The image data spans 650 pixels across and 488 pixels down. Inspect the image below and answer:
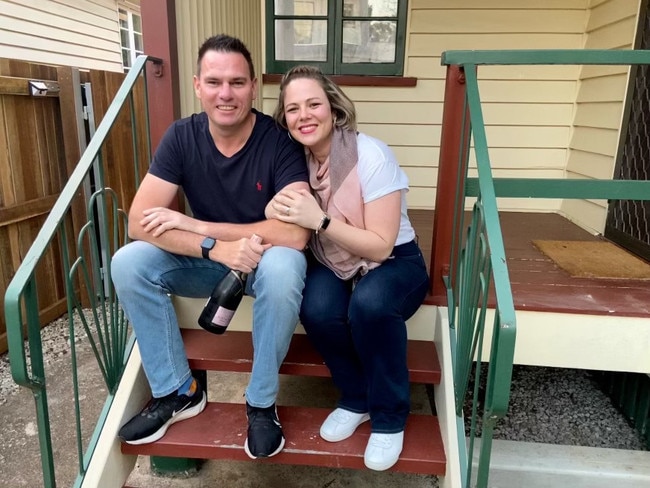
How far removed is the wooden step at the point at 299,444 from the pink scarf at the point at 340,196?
514mm

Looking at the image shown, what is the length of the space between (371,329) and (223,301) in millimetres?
458

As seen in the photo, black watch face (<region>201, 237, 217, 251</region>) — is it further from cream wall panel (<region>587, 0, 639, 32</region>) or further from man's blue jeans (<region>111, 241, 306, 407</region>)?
cream wall panel (<region>587, 0, 639, 32</region>)

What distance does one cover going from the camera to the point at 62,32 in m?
6.12

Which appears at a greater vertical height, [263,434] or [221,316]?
[221,316]

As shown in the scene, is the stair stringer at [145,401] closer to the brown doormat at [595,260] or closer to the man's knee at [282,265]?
the man's knee at [282,265]

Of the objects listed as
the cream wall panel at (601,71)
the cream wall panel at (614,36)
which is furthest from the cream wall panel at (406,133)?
the cream wall panel at (614,36)

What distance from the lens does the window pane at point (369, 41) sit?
12.1 ft

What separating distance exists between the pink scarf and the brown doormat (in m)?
1.20

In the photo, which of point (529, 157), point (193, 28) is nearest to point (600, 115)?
point (529, 157)

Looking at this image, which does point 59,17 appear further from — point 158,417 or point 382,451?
point 382,451

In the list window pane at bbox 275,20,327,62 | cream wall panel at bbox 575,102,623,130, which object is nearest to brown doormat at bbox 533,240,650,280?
cream wall panel at bbox 575,102,623,130

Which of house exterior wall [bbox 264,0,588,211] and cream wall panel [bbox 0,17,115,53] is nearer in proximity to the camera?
house exterior wall [bbox 264,0,588,211]

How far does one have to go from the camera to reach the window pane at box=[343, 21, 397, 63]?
369 cm

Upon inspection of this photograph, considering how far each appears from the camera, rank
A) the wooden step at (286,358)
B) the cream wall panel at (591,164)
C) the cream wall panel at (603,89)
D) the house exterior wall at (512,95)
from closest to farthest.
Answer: the wooden step at (286,358)
the cream wall panel at (603,89)
the cream wall panel at (591,164)
the house exterior wall at (512,95)
